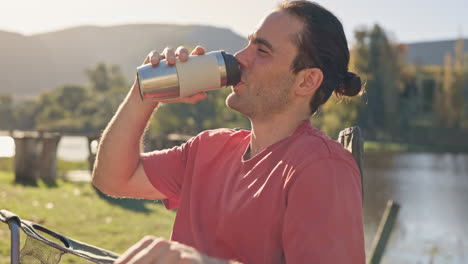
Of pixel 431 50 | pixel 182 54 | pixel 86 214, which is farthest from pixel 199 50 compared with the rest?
pixel 431 50

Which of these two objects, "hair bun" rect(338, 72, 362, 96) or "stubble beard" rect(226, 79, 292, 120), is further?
"hair bun" rect(338, 72, 362, 96)

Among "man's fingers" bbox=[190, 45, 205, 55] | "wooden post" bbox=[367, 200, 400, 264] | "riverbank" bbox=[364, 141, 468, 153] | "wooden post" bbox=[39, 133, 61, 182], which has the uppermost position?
"man's fingers" bbox=[190, 45, 205, 55]

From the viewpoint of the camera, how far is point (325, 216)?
1794 mm

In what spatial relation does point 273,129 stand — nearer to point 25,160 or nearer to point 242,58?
point 242,58

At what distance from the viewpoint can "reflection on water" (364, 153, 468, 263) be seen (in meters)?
9.86

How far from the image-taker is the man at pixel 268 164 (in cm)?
183

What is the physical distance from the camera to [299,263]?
1800mm

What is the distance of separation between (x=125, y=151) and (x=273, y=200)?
0.77 meters

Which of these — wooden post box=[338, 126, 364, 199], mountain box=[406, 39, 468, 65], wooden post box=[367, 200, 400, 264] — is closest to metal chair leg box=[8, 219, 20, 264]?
wooden post box=[338, 126, 364, 199]

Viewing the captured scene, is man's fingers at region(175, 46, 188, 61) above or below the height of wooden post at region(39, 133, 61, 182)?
above

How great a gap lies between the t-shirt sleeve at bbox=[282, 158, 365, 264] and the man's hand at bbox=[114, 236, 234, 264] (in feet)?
1.92

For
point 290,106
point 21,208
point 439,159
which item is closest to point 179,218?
point 290,106

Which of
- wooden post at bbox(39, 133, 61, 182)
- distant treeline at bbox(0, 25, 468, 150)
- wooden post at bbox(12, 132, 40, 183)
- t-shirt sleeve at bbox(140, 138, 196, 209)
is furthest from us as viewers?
distant treeline at bbox(0, 25, 468, 150)

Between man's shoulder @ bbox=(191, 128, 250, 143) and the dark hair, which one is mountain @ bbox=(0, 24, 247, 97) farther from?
the dark hair
